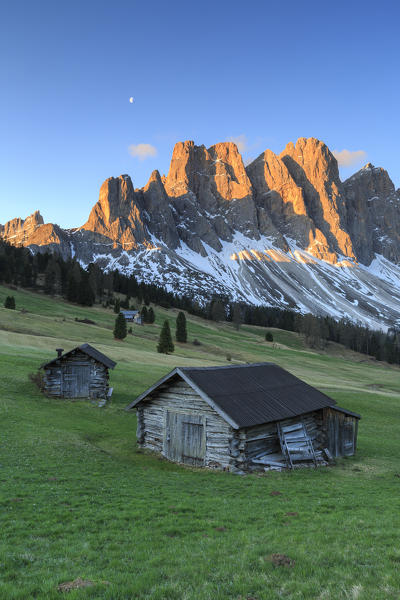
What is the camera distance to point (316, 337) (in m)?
156

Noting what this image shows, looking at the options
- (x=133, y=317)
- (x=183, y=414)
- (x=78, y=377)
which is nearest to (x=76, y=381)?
(x=78, y=377)

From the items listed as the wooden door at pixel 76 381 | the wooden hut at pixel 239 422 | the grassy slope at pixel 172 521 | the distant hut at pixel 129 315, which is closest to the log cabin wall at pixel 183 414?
the wooden hut at pixel 239 422

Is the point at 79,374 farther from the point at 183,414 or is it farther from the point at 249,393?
the point at 249,393

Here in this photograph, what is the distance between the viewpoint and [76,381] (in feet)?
137

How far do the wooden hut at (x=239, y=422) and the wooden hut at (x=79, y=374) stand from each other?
16.0 meters

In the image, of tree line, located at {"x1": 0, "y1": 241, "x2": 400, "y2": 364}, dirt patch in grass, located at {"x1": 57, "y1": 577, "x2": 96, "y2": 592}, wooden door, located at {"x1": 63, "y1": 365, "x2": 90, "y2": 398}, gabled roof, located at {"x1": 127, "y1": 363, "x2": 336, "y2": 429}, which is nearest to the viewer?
dirt patch in grass, located at {"x1": 57, "y1": 577, "x2": 96, "y2": 592}

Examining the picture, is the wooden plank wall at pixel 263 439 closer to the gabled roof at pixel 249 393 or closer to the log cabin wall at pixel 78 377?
the gabled roof at pixel 249 393

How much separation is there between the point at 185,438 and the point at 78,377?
21138 millimetres

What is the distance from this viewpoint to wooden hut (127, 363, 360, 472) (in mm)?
22812

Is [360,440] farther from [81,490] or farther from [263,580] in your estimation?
[263,580]

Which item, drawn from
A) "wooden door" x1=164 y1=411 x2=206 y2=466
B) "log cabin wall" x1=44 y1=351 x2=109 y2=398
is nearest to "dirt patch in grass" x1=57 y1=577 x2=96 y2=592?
"wooden door" x1=164 y1=411 x2=206 y2=466

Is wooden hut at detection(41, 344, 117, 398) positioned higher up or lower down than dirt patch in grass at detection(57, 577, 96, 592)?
lower down

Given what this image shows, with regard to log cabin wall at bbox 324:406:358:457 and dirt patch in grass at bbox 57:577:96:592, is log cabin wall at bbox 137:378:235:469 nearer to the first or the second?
log cabin wall at bbox 324:406:358:457

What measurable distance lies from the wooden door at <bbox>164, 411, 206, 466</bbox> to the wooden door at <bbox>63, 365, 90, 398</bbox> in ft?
63.0
